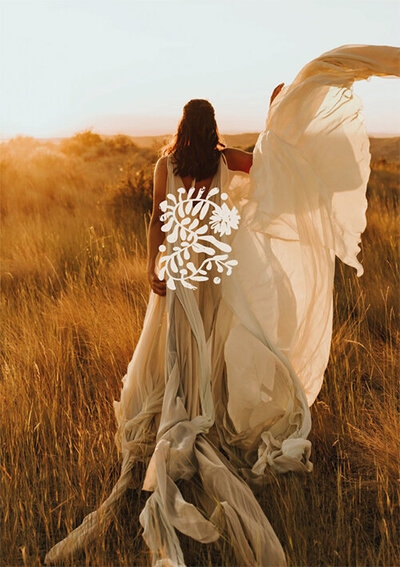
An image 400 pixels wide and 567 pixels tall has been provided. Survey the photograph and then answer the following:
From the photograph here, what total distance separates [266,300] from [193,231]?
0.48 metres

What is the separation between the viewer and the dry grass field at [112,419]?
2.32 meters

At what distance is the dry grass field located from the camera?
2320 mm

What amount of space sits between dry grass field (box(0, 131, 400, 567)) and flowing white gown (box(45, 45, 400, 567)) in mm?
200

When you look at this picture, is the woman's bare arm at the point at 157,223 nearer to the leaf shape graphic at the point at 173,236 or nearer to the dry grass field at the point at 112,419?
the leaf shape graphic at the point at 173,236

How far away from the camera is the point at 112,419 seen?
305 centimetres

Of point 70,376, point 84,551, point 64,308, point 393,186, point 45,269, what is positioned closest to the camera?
point 84,551

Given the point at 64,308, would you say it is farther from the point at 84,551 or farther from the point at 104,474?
the point at 84,551

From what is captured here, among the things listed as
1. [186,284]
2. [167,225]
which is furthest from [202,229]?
[186,284]

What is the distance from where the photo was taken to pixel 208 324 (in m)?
2.81

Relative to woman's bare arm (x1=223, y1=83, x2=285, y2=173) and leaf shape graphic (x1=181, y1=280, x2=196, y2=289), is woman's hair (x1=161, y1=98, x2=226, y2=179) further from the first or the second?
leaf shape graphic (x1=181, y1=280, x2=196, y2=289)

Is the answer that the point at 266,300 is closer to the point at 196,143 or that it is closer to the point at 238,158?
the point at 238,158

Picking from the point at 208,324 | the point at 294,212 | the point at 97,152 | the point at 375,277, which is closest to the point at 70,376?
the point at 208,324

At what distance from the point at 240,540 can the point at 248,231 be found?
134cm

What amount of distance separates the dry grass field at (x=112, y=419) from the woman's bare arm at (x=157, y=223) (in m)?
0.75
